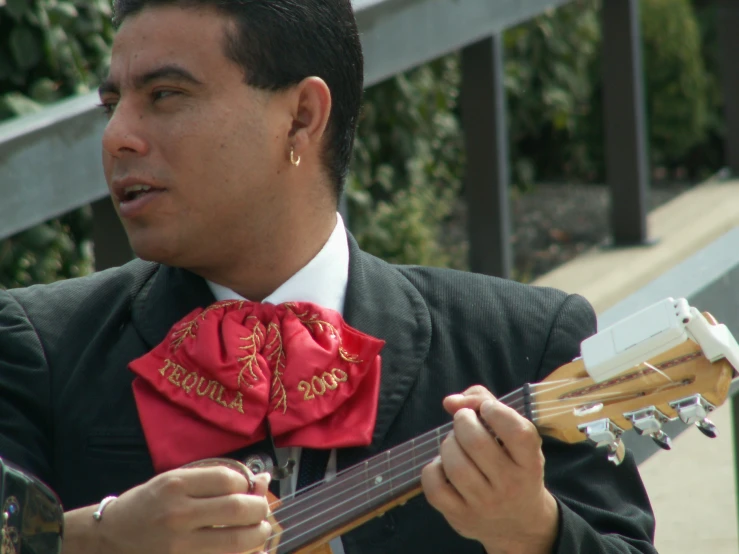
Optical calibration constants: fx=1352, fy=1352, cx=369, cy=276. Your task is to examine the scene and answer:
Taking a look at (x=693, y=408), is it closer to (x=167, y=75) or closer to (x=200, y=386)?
(x=200, y=386)

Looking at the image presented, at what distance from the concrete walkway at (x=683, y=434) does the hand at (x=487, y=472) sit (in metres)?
0.94

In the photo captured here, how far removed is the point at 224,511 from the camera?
1686 mm

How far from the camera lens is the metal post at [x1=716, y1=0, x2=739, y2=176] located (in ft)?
17.9

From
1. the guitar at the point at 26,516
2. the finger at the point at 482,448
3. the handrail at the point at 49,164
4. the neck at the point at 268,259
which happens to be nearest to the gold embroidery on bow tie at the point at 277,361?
the neck at the point at 268,259

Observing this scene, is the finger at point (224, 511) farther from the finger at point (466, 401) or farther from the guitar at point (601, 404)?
the finger at point (466, 401)

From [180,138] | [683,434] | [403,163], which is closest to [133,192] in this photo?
[180,138]

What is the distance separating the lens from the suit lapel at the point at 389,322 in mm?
2000

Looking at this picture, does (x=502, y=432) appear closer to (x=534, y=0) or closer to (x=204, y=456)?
(x=204, y=456)

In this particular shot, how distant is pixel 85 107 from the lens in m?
2.74

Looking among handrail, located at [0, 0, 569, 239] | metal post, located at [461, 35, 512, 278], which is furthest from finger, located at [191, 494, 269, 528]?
metal post, located at [461, 35, 512, 278]

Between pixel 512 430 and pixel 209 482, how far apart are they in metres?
0.38

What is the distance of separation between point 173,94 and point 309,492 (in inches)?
23.7

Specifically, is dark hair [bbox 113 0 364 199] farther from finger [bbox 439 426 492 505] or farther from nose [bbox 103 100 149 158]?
finger [bbox 439 426 492 505]

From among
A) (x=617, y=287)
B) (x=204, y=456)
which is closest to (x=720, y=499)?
(x=617, y=287)
